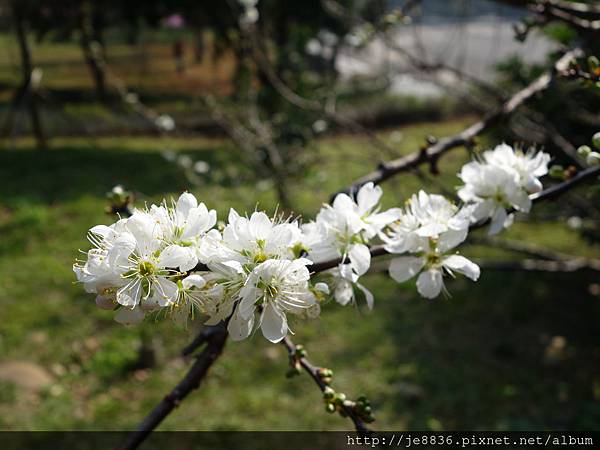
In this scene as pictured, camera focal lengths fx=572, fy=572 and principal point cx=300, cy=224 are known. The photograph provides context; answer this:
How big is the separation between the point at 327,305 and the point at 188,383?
2508 mm

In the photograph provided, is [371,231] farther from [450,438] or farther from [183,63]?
[183,63]

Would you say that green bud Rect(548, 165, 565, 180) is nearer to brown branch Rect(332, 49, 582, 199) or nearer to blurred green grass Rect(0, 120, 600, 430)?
brown branch Rect(332, 49, 582, 199)

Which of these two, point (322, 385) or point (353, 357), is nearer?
point (322, 385)

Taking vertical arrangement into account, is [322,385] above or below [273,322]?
below

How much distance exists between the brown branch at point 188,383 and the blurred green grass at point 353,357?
1.22 m

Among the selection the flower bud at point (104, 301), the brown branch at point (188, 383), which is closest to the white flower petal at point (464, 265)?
the brown branch at point (188, 383)

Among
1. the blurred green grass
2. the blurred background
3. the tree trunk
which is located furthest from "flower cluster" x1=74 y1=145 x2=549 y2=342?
the tree trunk

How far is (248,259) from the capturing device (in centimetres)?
68

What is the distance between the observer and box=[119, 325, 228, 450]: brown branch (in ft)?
2.72

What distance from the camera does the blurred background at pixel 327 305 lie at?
2.45m

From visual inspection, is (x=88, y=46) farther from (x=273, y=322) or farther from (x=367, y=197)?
(x=273, y=322)

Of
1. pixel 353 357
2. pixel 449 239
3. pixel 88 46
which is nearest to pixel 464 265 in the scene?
pixel 449 239

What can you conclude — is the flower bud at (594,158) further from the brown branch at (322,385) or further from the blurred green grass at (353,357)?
the blurred green grass at (353,357)

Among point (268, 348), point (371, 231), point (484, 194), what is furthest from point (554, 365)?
point (371, 231)
